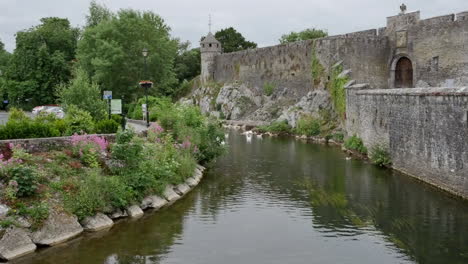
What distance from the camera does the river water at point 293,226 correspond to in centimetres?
1136

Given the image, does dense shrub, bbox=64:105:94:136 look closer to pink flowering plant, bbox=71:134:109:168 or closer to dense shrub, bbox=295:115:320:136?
pink flowering plant, bbox=71:134:109:168

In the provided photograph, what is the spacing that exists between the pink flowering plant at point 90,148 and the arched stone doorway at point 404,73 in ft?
81.0

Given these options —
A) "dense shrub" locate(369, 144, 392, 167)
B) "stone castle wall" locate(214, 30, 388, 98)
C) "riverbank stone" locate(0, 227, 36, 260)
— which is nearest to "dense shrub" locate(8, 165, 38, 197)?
"riverbank stone" locate(0, 227, 36, 260)

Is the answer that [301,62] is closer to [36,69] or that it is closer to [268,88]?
[268,88]

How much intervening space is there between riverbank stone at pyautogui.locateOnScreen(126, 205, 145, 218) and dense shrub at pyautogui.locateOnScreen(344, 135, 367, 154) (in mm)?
14275

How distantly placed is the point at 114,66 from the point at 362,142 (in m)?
22.0

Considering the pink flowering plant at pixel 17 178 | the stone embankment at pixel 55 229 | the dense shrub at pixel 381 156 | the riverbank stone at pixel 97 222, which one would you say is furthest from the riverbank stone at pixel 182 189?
the dense shrub at pixel 381 156

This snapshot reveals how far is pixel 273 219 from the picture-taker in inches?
566

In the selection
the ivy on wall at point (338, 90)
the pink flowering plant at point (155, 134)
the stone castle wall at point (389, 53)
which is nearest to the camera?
the pink flowering plant at point (155, 134)

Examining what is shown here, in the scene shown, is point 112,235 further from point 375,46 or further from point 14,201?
point 375,46

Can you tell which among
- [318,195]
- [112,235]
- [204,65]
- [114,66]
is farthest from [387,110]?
[204,65]

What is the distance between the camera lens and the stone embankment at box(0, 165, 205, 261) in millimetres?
11078

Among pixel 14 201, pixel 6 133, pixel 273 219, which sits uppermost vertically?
pixel 6 133

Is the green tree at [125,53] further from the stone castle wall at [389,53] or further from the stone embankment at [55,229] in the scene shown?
the stone embankment at [55,229]
